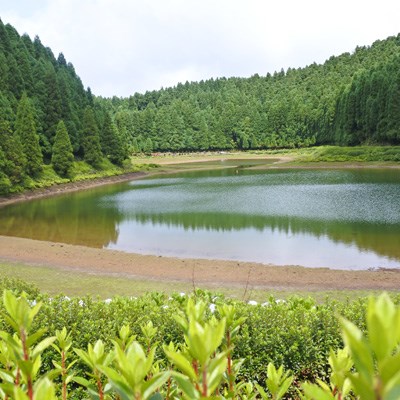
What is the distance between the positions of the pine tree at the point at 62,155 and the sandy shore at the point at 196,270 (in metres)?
28.8

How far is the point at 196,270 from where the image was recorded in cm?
1641

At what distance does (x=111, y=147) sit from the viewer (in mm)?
61656

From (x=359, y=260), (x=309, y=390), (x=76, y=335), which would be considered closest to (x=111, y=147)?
(x=359, y=260)

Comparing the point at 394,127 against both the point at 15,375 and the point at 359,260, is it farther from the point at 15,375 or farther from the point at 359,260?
the point at 15,375

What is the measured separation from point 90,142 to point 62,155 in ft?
26.9

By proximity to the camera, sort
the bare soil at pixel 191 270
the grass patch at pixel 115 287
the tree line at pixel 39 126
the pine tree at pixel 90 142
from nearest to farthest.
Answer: the grass patch at pixel 115 287 < the bare soil at pixel 191 270 < the tree line at pixel 39 126 < the pine tree at pixel 90 142

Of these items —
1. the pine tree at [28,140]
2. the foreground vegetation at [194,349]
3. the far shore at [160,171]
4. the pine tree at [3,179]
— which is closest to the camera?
the foreground vegetation at [194,349]

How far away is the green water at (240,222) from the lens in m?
19.9

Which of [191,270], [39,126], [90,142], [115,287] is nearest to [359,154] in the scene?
[90,142]

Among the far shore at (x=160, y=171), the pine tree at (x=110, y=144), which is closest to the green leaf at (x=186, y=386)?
the far shore at (x=160, y=171)

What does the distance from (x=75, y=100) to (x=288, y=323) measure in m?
70.4

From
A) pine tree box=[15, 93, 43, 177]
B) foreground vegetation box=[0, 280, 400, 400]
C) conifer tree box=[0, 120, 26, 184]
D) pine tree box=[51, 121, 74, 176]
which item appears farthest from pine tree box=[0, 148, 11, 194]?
foreground vegetation box=[0, 280, 400, 400]

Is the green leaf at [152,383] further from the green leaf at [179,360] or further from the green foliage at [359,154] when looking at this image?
the green foliage at [359,154]

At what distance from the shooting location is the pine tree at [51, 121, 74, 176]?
48281 mm
